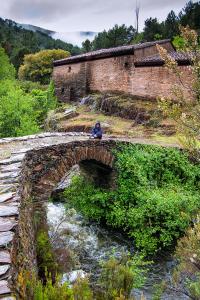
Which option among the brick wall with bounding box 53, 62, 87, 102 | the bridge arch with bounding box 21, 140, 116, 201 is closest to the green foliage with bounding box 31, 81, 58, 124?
the brick wall with bounding box 53, 62, 87, 102

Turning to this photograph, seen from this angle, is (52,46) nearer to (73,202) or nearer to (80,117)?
(80,117)

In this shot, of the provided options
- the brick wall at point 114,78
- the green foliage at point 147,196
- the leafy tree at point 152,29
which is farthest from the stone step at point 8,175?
the leafy tree at point 152,29

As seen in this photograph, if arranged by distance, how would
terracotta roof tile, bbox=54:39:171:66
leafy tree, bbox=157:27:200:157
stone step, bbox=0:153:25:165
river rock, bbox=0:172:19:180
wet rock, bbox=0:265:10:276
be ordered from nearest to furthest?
1. wet rock, bbox=0:265:10:276
2. river rock, bbox=0:172:19:180
3. leafy tree, bbox=157:27:200:157
4. stone step, bbox=0:153:25:165
5. terracotta roof tile, bbox=54:39:171:66

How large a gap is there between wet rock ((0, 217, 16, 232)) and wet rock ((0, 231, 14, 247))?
0.09 meters

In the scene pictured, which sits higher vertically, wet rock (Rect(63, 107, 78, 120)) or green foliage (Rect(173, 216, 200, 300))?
wet rock (Rect(63, 107, 78, 120))

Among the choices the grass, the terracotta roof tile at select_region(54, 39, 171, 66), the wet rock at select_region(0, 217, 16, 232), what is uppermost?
the terracotta roof tile at select_region(54, 39, 171, 66)

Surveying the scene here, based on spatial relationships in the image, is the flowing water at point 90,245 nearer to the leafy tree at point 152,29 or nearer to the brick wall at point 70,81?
the brick wall at point 70,81

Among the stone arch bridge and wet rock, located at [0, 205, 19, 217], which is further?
wet rock, located at [0, 205, 19, 217]

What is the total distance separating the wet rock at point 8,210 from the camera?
4066 mm

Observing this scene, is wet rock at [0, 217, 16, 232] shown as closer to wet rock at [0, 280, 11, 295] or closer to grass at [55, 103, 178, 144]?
wet rock at [0, 280, 11, 295]

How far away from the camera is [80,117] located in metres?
19.1

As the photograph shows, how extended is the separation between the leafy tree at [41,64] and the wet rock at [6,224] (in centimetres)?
3501

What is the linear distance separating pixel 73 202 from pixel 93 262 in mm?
2775

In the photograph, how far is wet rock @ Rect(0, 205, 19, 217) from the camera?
407 cm
